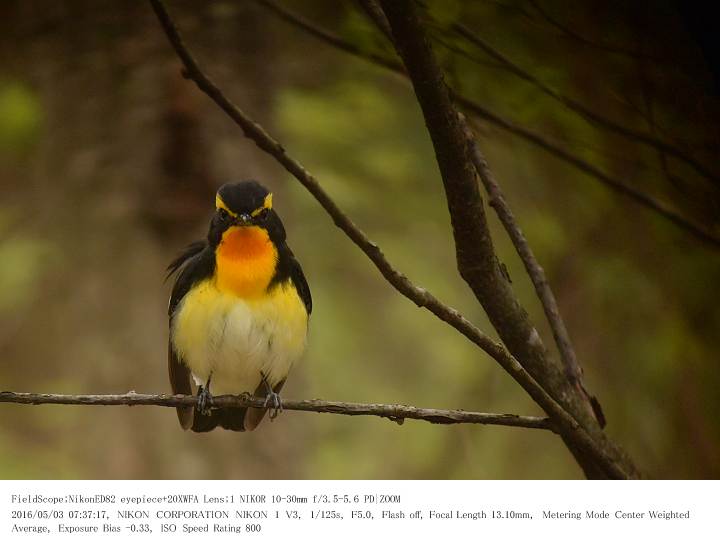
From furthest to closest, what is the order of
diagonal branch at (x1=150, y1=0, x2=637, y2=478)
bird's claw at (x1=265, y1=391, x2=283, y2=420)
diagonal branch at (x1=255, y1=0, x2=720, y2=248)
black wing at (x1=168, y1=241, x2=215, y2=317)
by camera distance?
diagonal branch at (x1=255, y1=0, x2=720, y2=248) → black wing at (x1=168, y1=241, x2=215, y2=317) → bird's claw at (x1=265, y1=391, x2=283, y2=420) → diagonal branch at (x1=150, y1=0, x2=637, y2=478)

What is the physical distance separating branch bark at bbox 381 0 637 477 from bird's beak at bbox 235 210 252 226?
0.47 m

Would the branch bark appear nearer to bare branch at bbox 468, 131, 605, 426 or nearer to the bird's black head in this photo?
bare branch at bbox 468, 131, 605, 426

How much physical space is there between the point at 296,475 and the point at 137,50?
1255 mm

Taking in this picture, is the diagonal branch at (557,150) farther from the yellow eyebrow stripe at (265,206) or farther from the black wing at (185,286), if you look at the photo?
the black wing at (185,286)

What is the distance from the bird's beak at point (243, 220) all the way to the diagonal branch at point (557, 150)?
2.11 ft

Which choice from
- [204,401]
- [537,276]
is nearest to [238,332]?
[204,401]

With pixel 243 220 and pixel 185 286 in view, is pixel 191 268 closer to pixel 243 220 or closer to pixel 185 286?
pixel 185 286

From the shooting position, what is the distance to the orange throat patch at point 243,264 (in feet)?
6.56

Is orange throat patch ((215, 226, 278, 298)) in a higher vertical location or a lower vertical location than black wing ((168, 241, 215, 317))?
higher

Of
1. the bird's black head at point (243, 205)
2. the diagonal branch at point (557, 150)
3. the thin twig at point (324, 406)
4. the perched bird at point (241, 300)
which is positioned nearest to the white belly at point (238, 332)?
the perched bird at point (241, 300)

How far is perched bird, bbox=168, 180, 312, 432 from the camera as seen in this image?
1.99 metres

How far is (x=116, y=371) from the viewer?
2432mm

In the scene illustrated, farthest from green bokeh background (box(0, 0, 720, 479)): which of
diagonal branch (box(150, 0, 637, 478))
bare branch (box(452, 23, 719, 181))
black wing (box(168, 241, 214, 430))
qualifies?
diagonal branch (box(150, 0, 637, 478))
